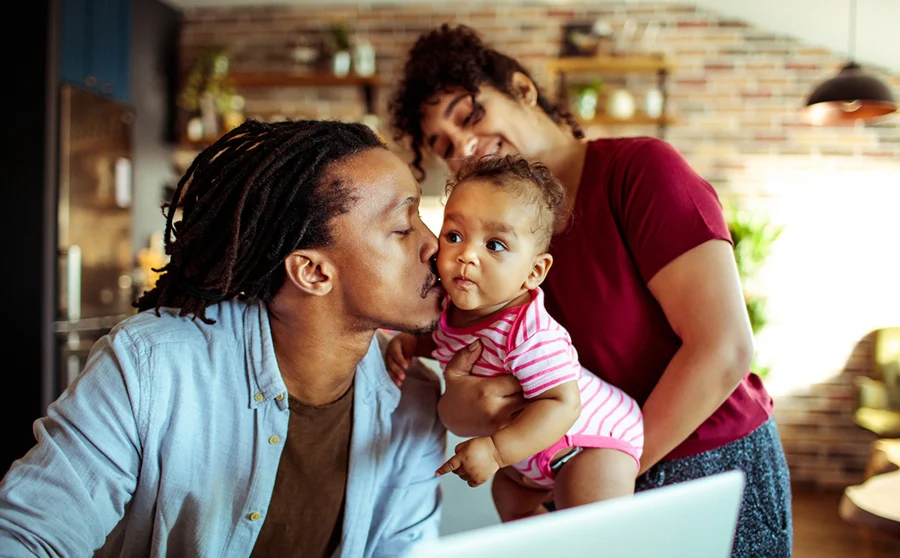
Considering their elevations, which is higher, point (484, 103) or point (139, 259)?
point (484, 103)

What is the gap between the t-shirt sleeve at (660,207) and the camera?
4.01 ft

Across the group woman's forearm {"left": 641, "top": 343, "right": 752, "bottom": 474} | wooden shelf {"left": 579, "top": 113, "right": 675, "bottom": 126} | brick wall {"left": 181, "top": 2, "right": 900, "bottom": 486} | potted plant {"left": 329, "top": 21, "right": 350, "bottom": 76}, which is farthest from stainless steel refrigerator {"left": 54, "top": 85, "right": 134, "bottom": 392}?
woman's forearm {"left": 641, "top": 343, "right": 752, "bottom": 474}

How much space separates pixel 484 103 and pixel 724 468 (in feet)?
2.83

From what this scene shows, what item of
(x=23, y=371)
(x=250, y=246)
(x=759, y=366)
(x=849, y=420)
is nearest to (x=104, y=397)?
(x=250, y=246)

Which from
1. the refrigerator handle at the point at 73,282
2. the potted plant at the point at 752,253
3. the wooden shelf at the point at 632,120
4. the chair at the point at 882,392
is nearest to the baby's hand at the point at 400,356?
the refrigerator handle at the point at 73,282

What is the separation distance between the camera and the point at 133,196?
4.91m

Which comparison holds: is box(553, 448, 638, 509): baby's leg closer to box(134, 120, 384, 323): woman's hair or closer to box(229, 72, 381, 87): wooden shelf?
box(134, 120, 384, 323): woman's hair

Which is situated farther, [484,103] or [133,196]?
[133,196]

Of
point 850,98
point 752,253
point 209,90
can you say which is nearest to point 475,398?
point 850,98

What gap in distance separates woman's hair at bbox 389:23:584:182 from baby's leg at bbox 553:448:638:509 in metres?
0.78

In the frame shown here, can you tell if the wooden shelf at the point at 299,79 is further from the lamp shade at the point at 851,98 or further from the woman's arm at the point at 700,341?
the woman's arm at the point at 700,341

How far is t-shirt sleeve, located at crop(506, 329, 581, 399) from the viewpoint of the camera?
1135 millimetres

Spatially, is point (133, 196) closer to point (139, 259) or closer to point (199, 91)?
point (139, 259)

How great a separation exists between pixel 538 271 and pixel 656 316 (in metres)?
0.24
